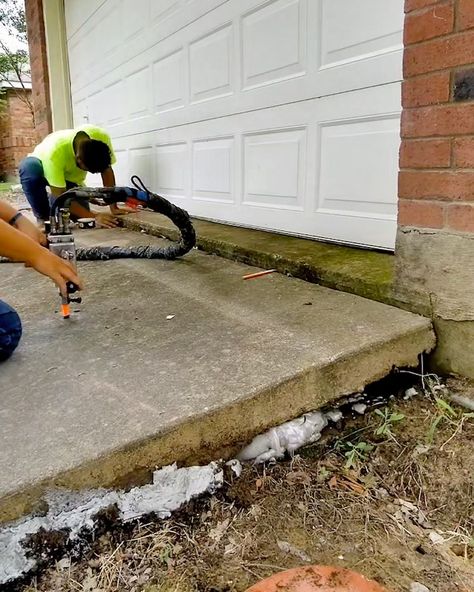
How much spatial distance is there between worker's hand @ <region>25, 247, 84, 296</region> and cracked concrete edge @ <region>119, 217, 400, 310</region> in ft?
3.28

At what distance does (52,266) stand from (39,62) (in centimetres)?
560

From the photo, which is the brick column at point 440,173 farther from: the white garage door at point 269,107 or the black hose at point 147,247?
the black hose at point 147,247

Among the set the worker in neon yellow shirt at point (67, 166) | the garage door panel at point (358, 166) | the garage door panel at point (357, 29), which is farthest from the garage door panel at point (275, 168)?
the worker in neon yellow shirt at point (67, 166)

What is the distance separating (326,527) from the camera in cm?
106

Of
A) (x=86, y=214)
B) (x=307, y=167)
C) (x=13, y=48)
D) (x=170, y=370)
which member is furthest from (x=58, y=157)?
(x=13, y=48)

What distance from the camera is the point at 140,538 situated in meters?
1.01

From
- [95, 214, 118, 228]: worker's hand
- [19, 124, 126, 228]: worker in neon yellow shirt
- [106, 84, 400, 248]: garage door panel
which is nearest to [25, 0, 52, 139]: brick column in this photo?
[19, 124, 126, 228]: worker in neon yellow shirt

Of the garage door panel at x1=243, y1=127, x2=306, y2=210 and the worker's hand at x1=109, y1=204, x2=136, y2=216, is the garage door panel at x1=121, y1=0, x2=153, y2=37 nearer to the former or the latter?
the worker's hand at x1=109, y1=204, x2=136, y2=216

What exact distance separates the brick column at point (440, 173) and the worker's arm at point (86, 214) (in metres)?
2.60

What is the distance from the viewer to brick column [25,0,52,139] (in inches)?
227

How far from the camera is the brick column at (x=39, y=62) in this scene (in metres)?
5.76

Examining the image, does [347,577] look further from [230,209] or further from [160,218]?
[160,218]

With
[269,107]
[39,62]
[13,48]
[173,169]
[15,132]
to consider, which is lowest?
[173,169]

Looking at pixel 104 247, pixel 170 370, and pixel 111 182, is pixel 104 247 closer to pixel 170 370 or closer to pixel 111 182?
pixel 111 182
